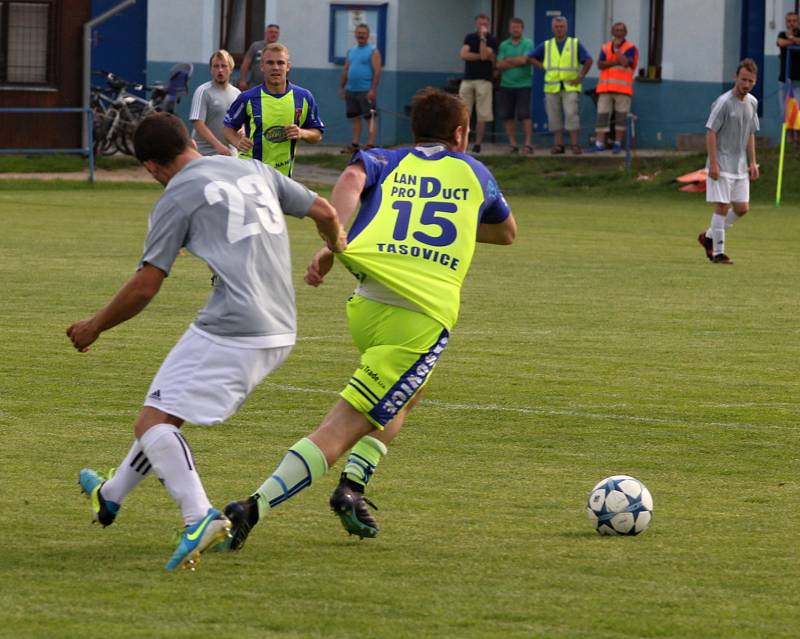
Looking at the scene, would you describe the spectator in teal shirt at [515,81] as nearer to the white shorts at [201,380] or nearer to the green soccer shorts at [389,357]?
the green soccer shorts at [389,357]

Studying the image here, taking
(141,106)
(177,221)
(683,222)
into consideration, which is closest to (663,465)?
(177,221)

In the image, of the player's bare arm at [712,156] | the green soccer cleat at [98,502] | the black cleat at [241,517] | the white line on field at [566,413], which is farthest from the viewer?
the player's bare arm at [712,156]

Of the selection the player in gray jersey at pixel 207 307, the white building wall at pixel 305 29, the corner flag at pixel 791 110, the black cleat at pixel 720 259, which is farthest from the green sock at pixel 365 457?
the white building wall at pixel 305 29

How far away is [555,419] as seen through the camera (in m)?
9.84

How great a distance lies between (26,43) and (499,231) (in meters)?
28.1

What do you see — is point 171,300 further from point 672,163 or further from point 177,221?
point 672,163

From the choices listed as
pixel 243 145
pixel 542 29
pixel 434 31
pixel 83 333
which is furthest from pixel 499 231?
pixel 434 31

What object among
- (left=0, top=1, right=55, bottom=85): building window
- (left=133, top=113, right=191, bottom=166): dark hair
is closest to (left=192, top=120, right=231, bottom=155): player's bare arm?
(left=133, top=113, right=191, bottom=166): dark hair

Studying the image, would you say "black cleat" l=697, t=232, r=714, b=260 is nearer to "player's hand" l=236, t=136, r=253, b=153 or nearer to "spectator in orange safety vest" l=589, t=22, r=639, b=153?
"player's hand" l=236, t=136, r=253, b=153

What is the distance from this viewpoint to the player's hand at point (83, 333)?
20.9ft

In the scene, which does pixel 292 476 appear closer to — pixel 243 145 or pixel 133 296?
pixel 133 296

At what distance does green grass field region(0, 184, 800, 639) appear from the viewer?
5809 millimetres

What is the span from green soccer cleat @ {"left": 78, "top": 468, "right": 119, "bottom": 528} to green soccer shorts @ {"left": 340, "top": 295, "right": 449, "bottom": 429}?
930 mm

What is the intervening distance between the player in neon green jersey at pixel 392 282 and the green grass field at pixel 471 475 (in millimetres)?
237
